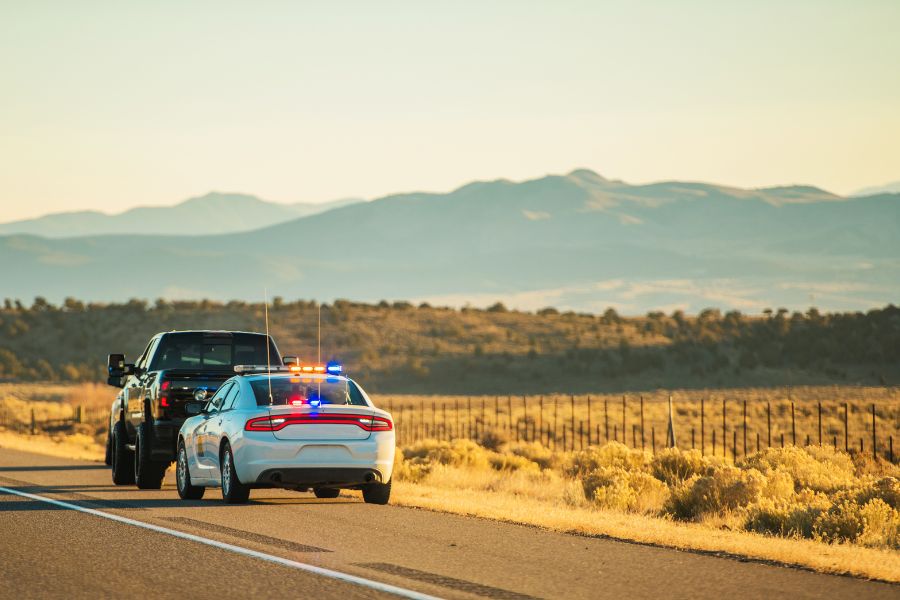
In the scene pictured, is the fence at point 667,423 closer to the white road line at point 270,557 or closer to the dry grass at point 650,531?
the dry grass at point 650,531

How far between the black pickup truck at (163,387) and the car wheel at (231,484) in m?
1.79

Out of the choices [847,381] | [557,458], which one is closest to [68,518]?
[557,458]

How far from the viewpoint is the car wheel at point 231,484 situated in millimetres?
17531

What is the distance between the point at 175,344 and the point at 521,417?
109 feet

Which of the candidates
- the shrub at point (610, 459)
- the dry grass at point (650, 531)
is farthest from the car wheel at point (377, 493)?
the shrub at point (610, 459)

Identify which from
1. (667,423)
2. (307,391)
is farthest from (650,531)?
(667,423)

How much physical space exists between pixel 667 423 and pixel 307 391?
3265 centimetres

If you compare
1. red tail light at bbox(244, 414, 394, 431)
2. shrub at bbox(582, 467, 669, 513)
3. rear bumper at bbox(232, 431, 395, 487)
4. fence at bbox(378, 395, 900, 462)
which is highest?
red tail light at bbox(244, 414, 394, 431)

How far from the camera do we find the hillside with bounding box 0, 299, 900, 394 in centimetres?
8269

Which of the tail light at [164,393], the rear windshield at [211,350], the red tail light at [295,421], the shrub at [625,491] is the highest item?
the rear windshield at [211,350]

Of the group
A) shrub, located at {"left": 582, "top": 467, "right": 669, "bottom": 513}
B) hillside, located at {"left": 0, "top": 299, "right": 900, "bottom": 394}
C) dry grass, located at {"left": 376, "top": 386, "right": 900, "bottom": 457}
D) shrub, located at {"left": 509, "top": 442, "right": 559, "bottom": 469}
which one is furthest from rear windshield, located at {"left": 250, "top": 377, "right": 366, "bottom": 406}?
hillside, located at {"left": 0, "top": 299, "right": 900, "bottom": 394}

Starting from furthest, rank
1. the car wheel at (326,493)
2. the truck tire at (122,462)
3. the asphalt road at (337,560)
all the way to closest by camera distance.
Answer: the truck tire at (122,462) < the car wheel at (326,493) < the asphalt road at (337,560)

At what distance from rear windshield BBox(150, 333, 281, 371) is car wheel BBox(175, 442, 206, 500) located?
2.66m

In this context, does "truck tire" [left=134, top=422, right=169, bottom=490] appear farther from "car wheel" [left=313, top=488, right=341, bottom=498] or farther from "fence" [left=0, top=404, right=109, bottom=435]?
"fence" [left=0, top=404, right=109, bottom=435]
